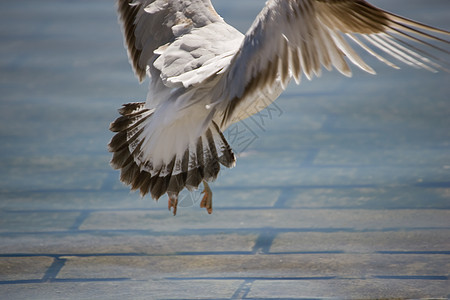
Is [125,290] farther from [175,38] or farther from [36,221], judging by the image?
[175,38]

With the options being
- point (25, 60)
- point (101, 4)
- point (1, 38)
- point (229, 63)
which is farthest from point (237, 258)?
point (101, 4)

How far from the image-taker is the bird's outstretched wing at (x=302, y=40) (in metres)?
3.49

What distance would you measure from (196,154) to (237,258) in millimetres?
552

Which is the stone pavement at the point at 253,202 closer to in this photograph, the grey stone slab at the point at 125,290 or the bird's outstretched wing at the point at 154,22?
the grey stone slab at the point at 125,290

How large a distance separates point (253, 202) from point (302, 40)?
157 centimetres

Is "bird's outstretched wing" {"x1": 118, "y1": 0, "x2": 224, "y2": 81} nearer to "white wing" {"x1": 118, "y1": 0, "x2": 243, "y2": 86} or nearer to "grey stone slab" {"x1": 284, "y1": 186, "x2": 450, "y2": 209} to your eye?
"white wing" {"x1": 118, "y1": 0, "x2": 243, "y2": 86}

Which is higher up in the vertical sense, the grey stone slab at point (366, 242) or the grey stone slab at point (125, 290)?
the grey stone slab at point (125, 290)

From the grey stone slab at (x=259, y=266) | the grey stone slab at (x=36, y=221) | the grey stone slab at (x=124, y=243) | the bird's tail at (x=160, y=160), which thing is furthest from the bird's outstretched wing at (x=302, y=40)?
the grey stone slab at (x=36, y=221)

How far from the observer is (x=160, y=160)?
13.4 feet

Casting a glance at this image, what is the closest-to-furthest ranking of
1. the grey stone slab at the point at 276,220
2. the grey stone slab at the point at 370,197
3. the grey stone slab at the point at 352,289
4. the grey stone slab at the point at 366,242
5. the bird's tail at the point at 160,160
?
the grey stone slab at the point at 352,289 < the bird's tail at the point at 160,160 < the grey stone slab at the point at 366,242 < the grey stone slab at the point at 276,220 < the grey stone slab at the point at 370,197

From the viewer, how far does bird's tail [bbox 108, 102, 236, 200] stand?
13.0 ft

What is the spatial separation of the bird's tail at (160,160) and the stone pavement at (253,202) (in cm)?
40

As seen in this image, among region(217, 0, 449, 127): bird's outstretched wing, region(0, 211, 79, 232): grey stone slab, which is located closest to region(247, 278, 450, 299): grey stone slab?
region(217, 0, 449, 127): bird's outstretched wing

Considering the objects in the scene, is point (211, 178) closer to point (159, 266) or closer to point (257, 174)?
point (159, 266)
